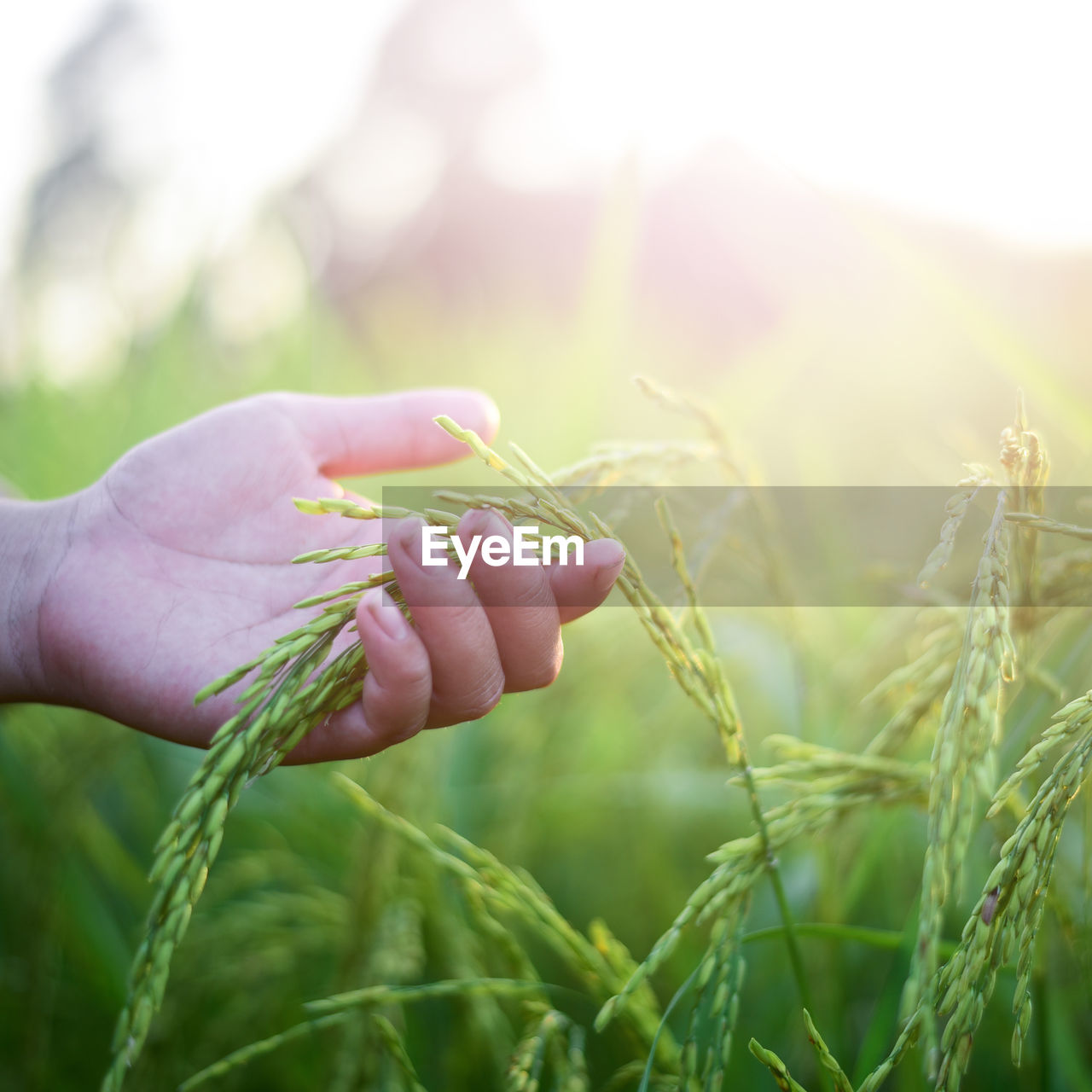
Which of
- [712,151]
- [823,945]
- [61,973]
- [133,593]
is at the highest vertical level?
[712,151]

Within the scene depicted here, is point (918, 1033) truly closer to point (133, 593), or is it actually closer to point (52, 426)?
point (133, 593)

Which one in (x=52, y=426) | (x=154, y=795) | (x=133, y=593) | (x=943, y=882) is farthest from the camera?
(x=52, y=426)

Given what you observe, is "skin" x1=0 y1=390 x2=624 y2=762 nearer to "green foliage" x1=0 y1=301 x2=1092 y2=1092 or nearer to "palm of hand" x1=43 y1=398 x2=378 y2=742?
"palm of hand" x1=43 y1=398 x2=378 y2=742

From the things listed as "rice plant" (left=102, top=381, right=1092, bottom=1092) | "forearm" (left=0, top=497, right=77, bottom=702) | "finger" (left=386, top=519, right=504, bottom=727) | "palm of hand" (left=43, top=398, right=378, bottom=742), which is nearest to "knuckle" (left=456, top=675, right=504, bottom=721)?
"finger" (left=386, top=519, right=504, bottom=727)

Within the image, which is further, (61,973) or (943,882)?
(61,973)

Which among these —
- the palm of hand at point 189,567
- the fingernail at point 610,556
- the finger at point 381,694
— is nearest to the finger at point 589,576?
the fingernail at point 610,556

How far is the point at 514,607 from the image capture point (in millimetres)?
682

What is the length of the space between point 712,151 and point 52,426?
16.5 feet

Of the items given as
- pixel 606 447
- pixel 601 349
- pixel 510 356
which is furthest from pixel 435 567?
pixel 510 356

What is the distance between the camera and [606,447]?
0.78m
